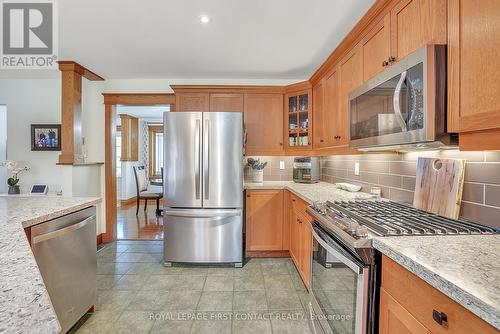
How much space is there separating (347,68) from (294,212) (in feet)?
4.96

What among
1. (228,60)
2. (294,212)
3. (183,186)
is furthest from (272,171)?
(228,60)

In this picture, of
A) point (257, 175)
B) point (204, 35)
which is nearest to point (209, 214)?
point (257, 175)

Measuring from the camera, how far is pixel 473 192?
127 cm

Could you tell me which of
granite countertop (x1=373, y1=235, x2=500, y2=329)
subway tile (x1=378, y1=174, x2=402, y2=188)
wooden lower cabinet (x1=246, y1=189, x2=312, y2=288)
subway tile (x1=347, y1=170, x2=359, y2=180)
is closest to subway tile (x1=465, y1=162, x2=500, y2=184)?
granite countertop (x1=373, y1=235, x2=500, y2=329)

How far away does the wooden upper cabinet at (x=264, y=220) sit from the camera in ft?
10.1

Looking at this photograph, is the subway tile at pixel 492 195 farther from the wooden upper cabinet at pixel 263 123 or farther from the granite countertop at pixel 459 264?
the wooden upper cabinet at pixel 263 123

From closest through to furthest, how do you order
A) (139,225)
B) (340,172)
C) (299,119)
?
(340,172) < (299,119) < (139,225)

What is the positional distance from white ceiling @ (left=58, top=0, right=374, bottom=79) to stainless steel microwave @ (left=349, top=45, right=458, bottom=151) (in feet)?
2.71

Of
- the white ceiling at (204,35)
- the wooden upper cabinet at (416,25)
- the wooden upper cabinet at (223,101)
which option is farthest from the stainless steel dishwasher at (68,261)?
the wooden upper cabinet at (416,25)

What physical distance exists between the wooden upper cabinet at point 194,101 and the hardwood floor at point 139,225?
2030 millimetres

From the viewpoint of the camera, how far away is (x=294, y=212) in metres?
2.79

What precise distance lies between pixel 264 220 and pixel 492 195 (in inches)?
86.4

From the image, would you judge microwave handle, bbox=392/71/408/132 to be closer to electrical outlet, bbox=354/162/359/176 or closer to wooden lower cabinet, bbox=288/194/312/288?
wooden lower cabinet, bbox=288/194/312/288

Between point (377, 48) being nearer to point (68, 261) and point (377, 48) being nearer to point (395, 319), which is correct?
point (395, 319)
